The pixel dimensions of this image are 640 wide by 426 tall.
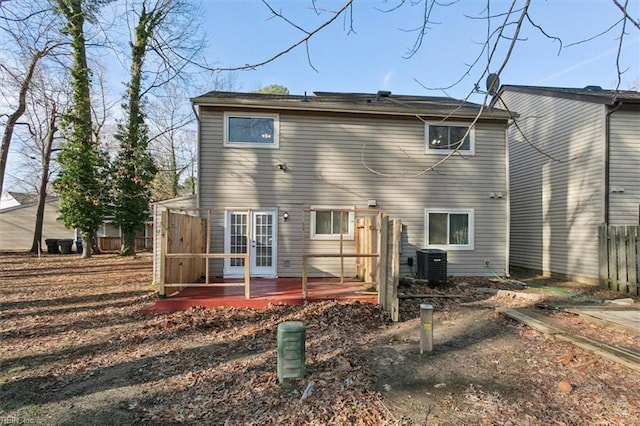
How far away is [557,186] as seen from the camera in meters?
10.8

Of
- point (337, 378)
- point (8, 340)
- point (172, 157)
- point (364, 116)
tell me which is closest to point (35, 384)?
point (8, 340)

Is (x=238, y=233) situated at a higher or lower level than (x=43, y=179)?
lower

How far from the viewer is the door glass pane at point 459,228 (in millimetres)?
9922

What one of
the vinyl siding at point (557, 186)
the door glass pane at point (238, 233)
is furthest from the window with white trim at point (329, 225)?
the vinyl siding at point (557, 186)

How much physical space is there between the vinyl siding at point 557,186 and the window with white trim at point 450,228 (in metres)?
2.64

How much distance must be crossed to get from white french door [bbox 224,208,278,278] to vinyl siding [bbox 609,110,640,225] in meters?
9.25

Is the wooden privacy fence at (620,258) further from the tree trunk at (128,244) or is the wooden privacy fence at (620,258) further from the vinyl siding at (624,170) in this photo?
the tree trunk at (128,244)

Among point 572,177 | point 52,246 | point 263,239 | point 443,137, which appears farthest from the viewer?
point 52,246

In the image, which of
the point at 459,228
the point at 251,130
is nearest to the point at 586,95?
the point at 459,228

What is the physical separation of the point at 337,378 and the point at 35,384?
3394 mm

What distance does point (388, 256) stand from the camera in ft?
20.6

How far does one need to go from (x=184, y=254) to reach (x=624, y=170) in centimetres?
1152

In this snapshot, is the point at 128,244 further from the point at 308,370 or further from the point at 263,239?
the point at 308,370

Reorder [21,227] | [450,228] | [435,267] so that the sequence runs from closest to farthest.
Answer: [435,267]
[450,228]
[21,227]
